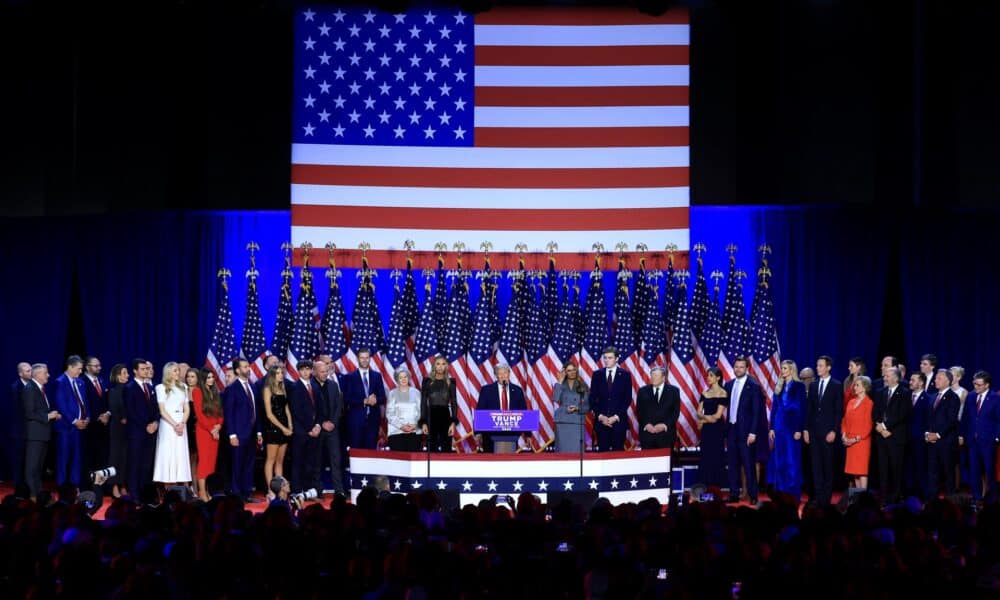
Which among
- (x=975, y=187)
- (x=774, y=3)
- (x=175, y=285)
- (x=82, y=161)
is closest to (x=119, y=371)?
(x=175, y=285)

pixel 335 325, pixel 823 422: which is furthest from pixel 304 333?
pixel 823 422

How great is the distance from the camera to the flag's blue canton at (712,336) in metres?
16.7

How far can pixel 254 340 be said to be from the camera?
16656 millimetres

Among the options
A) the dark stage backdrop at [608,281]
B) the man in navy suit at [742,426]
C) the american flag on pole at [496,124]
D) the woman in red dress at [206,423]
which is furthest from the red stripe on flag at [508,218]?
the woman in red dress at [206,423]

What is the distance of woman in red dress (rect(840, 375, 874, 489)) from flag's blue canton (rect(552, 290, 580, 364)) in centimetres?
376

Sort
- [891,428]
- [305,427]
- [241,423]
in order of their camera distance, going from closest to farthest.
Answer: [891,428] < [241,423] < [305,427]

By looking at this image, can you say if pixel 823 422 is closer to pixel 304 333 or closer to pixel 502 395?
pixel 502 395

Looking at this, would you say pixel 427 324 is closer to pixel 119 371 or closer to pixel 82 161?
pixel 119 371

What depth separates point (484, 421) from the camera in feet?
42.5

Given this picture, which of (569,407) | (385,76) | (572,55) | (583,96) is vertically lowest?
(569,407)

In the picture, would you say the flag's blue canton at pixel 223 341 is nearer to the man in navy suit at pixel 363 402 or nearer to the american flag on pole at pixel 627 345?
the man in navy suit at pixel 363 402

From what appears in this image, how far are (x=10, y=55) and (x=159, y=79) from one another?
6.44ft

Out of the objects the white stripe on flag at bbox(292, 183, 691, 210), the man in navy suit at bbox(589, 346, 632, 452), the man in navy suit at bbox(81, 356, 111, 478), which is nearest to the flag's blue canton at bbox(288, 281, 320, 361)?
the white stripe on flag at bbox(292, 183, 691, 210)

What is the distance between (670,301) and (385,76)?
4997 millimetres
